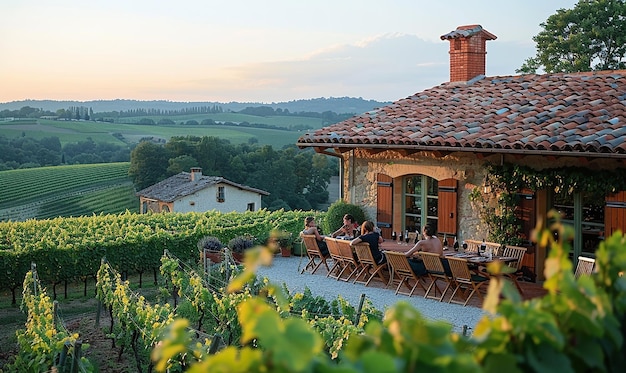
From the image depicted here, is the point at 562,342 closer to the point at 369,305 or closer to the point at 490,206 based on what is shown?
the point at 369,305

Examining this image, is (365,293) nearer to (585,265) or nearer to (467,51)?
(585,265)

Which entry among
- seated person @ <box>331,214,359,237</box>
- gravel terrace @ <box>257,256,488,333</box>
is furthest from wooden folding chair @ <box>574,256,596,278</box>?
seated person @ <box>331,214,359,237</box>

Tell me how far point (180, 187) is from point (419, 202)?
30665 millimetres

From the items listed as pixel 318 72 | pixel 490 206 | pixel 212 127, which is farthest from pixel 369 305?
pixel 212 127

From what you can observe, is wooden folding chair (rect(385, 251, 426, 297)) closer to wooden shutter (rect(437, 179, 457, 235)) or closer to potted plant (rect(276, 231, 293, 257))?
wooden shutter (rect(437, 179, 457, 235))

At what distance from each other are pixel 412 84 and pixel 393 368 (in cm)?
2698

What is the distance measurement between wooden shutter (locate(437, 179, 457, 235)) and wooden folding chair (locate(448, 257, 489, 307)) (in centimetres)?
231

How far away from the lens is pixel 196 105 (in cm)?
10188

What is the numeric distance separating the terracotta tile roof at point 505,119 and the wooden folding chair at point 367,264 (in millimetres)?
2088

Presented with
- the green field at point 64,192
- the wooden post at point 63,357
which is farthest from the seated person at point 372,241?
the green field at point 64,192

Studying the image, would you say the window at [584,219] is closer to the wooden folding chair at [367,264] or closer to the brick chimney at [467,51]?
the wooden folding chair at [367,264]

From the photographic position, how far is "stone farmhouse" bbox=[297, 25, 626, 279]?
10.6m

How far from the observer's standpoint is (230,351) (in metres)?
1.51

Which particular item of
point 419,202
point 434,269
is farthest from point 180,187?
point 434,269
